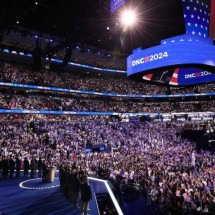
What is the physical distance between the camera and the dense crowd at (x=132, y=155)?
11.2 m

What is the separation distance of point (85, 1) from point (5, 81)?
892 inches

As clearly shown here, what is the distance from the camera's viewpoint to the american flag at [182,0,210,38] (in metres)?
6.71

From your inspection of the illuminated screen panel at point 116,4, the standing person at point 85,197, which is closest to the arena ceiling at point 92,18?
the illuminated screen panel at point 116,4

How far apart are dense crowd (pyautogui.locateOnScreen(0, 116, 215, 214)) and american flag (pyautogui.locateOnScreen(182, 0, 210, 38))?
4.95 m

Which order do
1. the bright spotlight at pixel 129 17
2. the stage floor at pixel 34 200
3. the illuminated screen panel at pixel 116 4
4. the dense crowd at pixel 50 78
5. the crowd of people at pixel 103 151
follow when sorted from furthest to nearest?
the dense crowd at pixel 50 78 → the crowd of people at pixel 103 151 → the stage floor at pixel 34 200 → the illuminated screen panel at pixel 116 4 → the bright spotlight at pixel 129 17

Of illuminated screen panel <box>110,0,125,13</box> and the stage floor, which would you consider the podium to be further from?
illuminated screen panel <box>110,0,125,13</box>

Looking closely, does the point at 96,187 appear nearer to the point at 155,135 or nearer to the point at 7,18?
the point at 7,18

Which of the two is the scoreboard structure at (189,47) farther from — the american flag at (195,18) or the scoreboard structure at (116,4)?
the scoreboard structure at (116,4)

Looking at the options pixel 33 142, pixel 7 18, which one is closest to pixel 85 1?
pixel 7 18

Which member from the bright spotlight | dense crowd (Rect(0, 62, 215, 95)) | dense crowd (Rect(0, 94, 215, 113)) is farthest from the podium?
dense crowd (Rect(0, 62, 215, 95))

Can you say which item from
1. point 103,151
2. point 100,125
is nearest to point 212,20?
point 103,151

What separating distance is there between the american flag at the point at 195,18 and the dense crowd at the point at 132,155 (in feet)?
16.3

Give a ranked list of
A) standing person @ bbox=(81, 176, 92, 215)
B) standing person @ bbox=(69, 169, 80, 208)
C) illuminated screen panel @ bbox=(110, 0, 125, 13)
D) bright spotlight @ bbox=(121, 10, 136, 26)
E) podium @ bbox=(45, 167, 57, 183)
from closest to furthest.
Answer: standing person @ bbox=(81, 176, 92, 215) < bright spotlight @ bbox=(121, 10, 136, 26) < illuminated screen panel @ bbox=(110, 0, 125, 13) < standing person @ bbox=(69, 169, 80, 208) < podium @ bbox=(45, 167, 57, 183)

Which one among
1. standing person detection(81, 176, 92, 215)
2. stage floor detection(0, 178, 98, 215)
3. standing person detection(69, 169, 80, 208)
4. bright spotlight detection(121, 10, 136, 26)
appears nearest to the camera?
standing person detection(81, 176, 92, 215)
